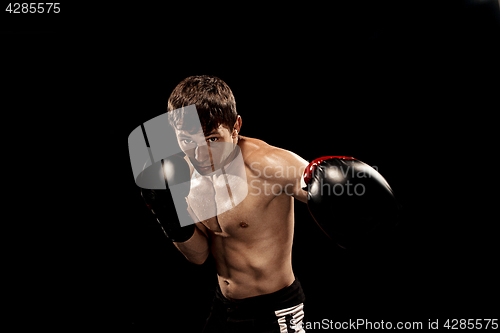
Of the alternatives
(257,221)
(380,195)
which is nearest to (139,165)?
(257,221)

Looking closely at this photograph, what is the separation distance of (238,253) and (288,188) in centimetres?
40

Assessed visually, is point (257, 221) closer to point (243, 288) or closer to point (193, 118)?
point (243, 288)

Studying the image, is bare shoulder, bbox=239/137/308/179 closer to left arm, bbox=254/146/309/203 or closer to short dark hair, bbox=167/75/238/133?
left arm, bbox=254/146/309/203

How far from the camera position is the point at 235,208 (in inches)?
50.7

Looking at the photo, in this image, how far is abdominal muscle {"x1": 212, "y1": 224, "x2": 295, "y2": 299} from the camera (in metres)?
1.34

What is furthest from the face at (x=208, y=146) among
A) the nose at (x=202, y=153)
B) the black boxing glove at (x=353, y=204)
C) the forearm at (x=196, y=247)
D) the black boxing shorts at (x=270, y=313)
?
the black boxing shorts at (x=270, y=313)

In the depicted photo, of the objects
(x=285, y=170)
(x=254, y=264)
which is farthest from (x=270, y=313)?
(x=285, y=170)

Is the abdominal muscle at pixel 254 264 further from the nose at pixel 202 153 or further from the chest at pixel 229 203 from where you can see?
the nose at pixel 202 153

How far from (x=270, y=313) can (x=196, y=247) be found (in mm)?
442

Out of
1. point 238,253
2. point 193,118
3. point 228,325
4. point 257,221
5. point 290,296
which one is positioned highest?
point 193,118

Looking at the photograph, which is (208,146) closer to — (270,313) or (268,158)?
(268,158)

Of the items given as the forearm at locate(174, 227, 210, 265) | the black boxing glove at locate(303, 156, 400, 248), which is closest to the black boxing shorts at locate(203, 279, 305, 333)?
the forearm at locate(174, 227, 210, 265)

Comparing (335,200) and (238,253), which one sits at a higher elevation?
(335,200)

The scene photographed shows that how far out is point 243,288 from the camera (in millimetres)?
1400
